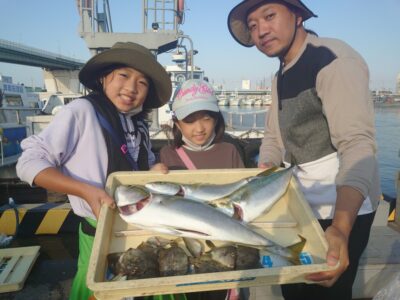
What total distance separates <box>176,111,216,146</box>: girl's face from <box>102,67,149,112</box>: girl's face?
0.70 meters

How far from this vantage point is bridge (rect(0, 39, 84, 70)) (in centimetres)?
4847

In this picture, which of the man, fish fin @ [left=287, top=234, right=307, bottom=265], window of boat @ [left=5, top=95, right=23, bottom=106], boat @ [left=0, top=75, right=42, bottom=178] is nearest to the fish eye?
fish fin @ [left=287, top=234, right=307, bottom=265]

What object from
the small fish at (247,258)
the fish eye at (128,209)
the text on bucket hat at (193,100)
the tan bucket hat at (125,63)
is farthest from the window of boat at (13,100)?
the small fish at (247,258)

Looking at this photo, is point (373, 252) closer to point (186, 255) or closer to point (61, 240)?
point (186, 255)

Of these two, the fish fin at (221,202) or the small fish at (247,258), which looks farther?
the fish fin at (221,202)

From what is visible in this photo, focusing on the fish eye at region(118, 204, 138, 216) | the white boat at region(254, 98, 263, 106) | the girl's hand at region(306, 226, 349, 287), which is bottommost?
the white boat at region(254, 98, 263, 106)

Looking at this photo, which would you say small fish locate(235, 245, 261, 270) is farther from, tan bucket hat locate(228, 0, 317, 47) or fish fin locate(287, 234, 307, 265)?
tan bucket hat locate(228, 0, 317, 47)

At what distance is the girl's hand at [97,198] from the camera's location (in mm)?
1851

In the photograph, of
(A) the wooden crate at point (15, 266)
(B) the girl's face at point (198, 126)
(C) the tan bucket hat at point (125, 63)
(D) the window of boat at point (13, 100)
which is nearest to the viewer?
(C) the tan bucket hat at point (125, 63)

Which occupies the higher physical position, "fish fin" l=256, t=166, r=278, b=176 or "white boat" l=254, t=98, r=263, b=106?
"fish fin" l=256, t=166, r=278, b=176

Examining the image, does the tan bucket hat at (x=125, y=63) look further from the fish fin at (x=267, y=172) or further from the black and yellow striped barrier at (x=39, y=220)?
the black and yellow striped barrier at (x=39, y=220)

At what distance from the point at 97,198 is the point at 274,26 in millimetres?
1806

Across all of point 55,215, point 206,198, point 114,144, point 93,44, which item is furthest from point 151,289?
point 93,44

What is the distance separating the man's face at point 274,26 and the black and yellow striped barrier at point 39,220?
479 cm
